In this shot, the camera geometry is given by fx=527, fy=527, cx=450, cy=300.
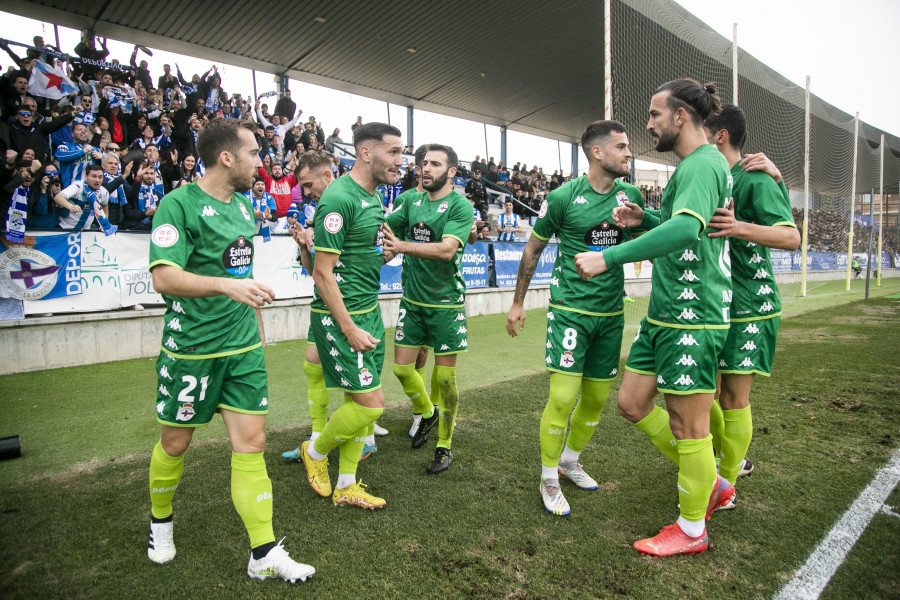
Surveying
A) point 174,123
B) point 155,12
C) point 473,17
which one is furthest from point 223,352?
point 473,17

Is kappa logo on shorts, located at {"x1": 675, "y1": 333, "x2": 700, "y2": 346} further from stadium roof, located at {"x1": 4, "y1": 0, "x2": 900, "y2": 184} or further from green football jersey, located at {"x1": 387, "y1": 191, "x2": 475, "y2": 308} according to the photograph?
stadium roof, located at {"x1": 4, "y1": 0, "x2": 900, "y2": 184}

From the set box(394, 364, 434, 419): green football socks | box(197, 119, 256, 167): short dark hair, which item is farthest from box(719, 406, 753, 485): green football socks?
box(197, 119, 256, 167): short dark hair

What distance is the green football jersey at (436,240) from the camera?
14.1ft

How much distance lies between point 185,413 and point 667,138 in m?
2.89

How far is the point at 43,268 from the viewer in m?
7.00

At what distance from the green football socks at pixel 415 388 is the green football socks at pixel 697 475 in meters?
2.23

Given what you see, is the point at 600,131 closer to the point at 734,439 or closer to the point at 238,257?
the point at 734,439

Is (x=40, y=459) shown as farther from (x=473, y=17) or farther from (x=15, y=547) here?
(x=473, y=17)

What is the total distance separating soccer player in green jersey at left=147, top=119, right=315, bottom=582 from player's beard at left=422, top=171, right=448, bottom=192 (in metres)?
1.79

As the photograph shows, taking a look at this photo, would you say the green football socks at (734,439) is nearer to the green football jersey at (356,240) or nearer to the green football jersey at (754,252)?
the green football jersey at (754,252)

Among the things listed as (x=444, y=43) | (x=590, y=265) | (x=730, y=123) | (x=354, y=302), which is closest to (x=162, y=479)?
(x=354, y=302)

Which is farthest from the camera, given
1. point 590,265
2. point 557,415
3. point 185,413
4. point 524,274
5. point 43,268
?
point 43,268

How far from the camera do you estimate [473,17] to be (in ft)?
50.8

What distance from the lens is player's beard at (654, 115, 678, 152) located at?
9.27 feet
